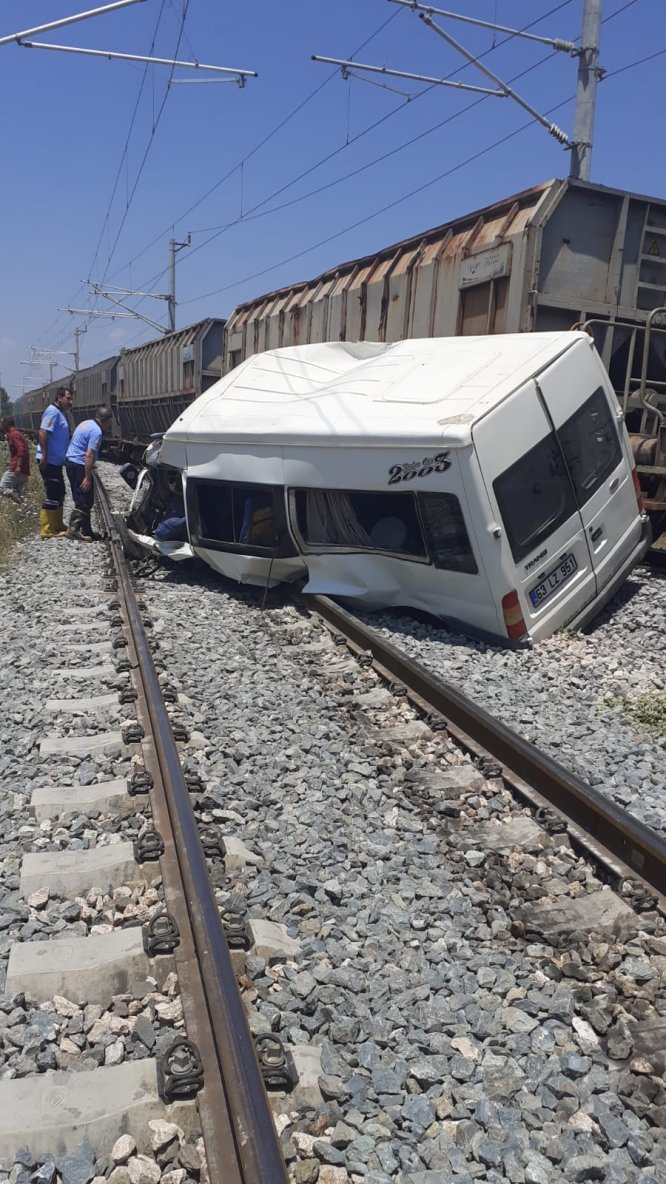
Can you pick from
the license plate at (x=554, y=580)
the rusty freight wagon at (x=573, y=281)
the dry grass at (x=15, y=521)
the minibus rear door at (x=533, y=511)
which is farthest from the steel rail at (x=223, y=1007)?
the dry grass at (x=15, y=521)

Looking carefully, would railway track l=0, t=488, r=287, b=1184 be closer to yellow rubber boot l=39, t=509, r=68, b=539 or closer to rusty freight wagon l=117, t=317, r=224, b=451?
yellow rubber boot l=39, t=509, r=68, b=539

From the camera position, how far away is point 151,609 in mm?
8164

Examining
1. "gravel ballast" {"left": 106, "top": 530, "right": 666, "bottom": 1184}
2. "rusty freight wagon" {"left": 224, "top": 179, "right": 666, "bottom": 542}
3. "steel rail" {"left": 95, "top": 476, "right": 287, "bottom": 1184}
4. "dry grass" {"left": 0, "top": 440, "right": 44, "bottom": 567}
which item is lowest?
"dry grass" {"left": 0, "top": 440, "right": 44, "bottom": 567}

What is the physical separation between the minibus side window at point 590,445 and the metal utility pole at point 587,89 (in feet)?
21.9

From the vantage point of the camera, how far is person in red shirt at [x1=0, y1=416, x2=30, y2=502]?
15469 millimetres

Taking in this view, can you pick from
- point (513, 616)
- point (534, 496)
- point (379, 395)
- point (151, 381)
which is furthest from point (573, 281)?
point (151, 381)

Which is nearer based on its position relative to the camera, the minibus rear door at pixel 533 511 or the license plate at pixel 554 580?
the minibus rear door at pixel 533 511

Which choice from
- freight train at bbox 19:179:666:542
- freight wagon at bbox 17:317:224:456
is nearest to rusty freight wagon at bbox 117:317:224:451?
freight wagon at bbox 17:317:224:456

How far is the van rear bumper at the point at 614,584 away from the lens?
7259 millimetres

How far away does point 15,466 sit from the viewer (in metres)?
15.8

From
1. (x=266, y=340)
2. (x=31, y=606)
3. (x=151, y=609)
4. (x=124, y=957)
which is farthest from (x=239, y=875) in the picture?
(x=266, y=340)

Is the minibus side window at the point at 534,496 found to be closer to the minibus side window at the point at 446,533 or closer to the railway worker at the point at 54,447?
the minibus side window at the point at 446,533

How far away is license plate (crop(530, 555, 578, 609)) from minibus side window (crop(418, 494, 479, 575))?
0.55 meters

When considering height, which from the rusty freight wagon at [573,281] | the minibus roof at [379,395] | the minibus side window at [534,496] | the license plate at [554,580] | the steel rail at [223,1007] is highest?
the rusty freight wagon at [573,281]
